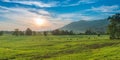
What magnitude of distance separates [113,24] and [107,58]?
101 m

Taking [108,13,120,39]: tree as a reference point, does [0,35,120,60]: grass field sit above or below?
below

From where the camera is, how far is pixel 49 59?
68.2 metres

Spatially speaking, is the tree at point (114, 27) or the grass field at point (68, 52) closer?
the grass field at point (68, 52)

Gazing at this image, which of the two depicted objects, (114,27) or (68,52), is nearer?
(68,52)

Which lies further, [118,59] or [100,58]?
[100,58]

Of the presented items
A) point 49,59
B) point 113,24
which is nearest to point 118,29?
point 113,24

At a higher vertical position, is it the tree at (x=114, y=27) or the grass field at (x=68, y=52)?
the tree at (x=114, y=27)

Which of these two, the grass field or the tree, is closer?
the grass field

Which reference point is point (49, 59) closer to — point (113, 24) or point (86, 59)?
point (86, 59)

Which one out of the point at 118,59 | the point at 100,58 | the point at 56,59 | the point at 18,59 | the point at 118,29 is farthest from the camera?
the point at 118,29

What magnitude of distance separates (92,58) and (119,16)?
104 metres

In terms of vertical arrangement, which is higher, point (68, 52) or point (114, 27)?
point (114, 27)

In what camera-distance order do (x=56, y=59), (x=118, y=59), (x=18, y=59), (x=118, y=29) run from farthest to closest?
1. (x=118, y=29)
2. (x=18, y=59)
3. (x=56, y=59)
4. (x=118, y=59)

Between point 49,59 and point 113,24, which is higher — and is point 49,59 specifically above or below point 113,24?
below
